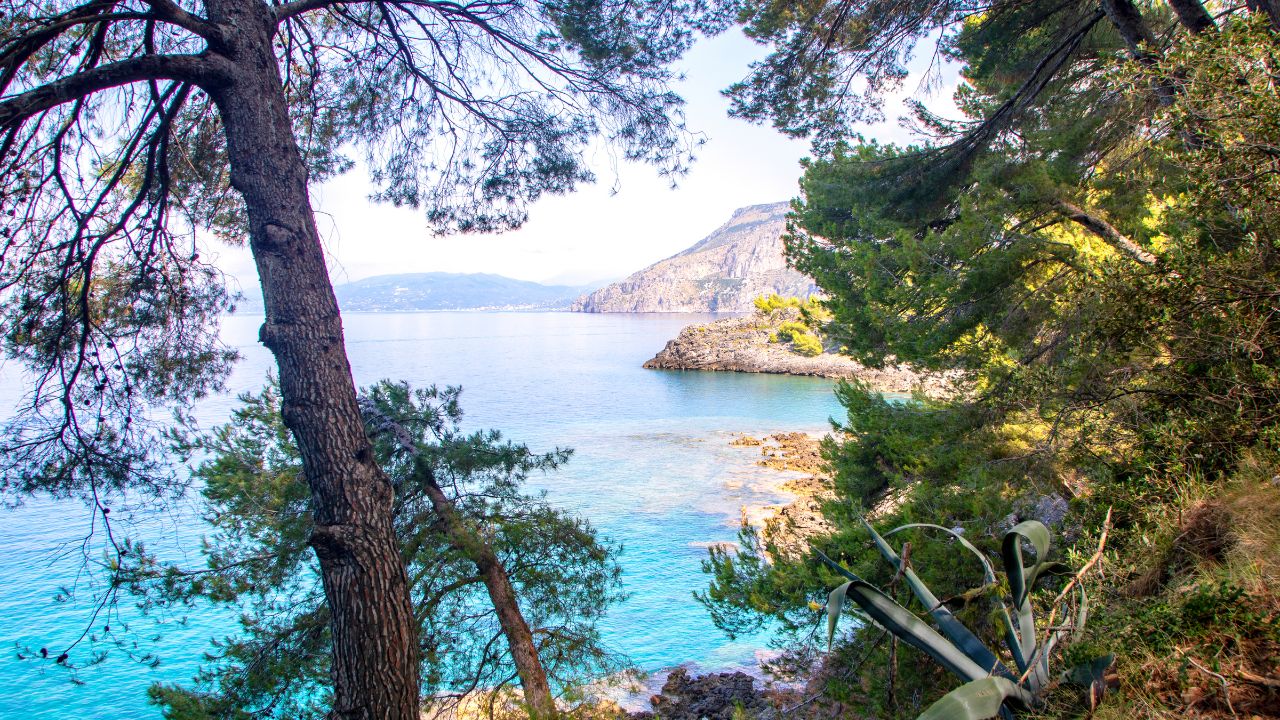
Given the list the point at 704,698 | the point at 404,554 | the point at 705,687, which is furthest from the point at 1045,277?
the point at 705,687

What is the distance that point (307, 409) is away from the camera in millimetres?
3020

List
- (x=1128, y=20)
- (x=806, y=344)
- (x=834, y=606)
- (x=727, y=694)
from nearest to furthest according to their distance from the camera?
(x=834, y=606), (x=1128, y=20), (x=727, y=694), (x=806, y=344)

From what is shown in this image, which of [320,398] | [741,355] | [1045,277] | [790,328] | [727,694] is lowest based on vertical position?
[727,694]

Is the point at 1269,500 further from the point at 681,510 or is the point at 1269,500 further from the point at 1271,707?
the point at 681,510

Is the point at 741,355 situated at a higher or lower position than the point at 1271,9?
lower

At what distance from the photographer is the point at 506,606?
20.8 ft

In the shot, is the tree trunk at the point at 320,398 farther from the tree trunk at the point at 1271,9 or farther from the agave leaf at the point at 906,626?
the tree trunk at the point at 1271,9

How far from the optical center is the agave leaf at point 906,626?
2023 mm

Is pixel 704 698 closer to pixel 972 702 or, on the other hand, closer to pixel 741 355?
pixel 972 702

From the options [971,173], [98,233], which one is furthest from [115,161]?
[971,173]

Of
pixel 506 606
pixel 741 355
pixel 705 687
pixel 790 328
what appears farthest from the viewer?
pixel 790 328

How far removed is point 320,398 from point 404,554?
3.59 m

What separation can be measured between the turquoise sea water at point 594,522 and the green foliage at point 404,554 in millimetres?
790

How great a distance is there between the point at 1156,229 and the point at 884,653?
3980 millimetres
